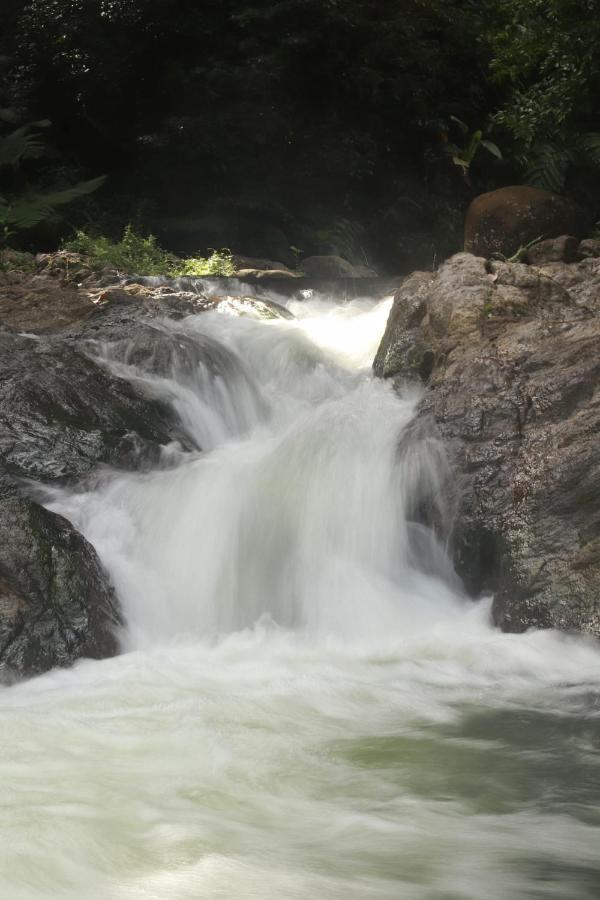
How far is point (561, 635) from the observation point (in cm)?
509

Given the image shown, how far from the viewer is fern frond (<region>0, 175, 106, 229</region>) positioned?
1422 cm

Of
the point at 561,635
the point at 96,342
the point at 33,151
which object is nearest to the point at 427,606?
the point at 561,635

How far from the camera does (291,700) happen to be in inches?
174

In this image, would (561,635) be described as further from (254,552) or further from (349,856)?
(349,856)

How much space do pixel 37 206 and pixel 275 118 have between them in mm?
4769

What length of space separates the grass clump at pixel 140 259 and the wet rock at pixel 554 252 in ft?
15.5

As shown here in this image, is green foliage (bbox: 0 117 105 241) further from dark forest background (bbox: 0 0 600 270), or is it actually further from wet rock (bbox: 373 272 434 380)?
wet rock (bbox: 373 272 434 380)

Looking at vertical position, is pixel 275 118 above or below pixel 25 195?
above

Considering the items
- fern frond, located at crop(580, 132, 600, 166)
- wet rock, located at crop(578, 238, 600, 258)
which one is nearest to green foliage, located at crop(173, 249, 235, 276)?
wet rock, located at crop(578, 238, 600, 258)

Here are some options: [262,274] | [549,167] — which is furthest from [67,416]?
[549,167]

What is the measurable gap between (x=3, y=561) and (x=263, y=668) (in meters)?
1.63

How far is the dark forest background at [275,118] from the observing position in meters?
16.4

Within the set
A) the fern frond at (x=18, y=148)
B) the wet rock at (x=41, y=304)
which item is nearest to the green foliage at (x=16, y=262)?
the wet rock at (x=41, y=304)

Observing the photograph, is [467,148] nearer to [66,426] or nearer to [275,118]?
[275,118]
